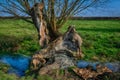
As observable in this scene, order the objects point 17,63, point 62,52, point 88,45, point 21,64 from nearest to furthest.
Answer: point 62,52, point 21,64, point 17,63, point 88,45

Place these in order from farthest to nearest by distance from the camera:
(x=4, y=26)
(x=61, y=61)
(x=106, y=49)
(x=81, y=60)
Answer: (x=4, y=26) → (x=106, y=49) → (x=81, y=60) → (x=61, y=61)

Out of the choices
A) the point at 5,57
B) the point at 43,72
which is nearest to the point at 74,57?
the point at 43,72

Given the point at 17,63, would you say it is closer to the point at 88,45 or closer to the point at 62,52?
the point at 62,52

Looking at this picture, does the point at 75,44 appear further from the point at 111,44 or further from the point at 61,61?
the point at 111,44

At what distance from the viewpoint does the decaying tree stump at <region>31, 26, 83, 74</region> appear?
61.1 ft

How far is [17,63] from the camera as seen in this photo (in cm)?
2211

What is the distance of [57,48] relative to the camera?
63.1ft

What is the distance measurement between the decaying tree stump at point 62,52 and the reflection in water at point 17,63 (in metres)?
1.00

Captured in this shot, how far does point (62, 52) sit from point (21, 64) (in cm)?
372

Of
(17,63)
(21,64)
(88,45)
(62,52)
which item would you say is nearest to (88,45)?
(88,45)

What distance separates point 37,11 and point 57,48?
2.77 meters

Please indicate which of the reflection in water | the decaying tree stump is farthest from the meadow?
the decaying tree stump

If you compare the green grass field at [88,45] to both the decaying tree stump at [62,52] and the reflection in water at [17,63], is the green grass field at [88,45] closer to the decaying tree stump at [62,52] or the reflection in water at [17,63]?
the reflection in water at [17,63]

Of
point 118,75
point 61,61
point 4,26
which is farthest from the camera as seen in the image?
point 4,26
